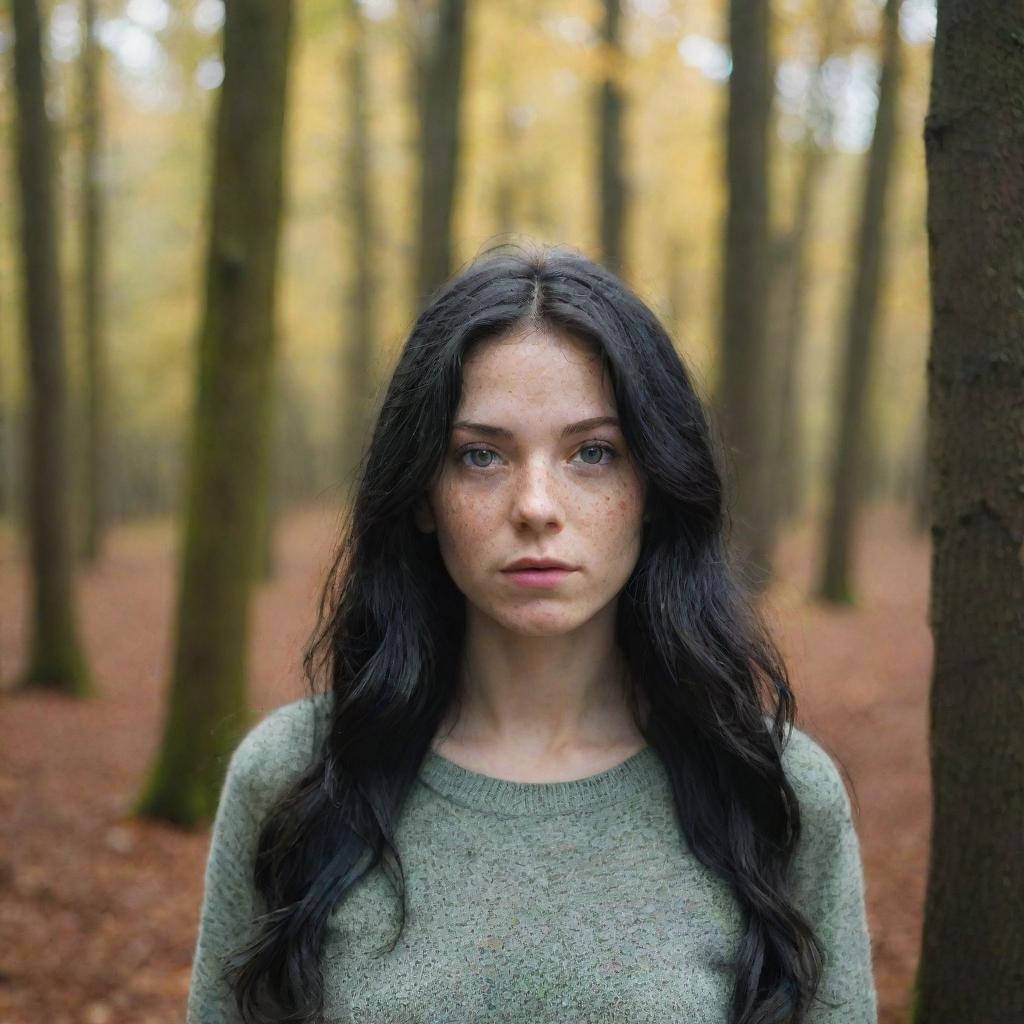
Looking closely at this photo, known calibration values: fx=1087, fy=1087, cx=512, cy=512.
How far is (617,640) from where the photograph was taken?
237cm

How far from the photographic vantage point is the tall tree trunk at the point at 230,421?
5.62m

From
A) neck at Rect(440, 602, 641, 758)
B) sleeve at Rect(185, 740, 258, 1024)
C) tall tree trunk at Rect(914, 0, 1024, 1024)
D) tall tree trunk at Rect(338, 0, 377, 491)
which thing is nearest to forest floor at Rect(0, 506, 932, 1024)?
tall tree trunk at Rect(914, 0, 1024, 1024)

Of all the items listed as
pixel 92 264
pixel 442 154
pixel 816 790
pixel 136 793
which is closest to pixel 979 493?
pixel 816 790

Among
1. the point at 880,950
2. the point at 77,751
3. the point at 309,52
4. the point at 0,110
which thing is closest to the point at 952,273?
the point at 880,950

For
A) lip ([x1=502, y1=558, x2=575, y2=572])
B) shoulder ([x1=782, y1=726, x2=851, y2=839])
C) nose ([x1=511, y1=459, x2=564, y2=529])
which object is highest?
nose ([x1=511, y1=459, x2=564, y2=529])

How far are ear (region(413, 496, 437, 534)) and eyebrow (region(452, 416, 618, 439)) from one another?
221 mm

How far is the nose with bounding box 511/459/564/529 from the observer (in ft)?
6.54

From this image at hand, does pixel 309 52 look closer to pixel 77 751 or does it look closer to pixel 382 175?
pixel 382 175

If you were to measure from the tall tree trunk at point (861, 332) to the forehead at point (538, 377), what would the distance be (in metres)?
10.3

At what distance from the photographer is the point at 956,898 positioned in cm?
226

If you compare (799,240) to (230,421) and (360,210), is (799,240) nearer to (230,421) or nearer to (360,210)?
(360,210)

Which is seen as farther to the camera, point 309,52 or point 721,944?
point 309,52

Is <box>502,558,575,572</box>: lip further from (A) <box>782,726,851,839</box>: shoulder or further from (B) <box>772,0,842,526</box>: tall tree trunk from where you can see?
(B) <box>772,0,842,526</box>: tall tree trunk

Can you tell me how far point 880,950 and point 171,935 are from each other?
3.26m
